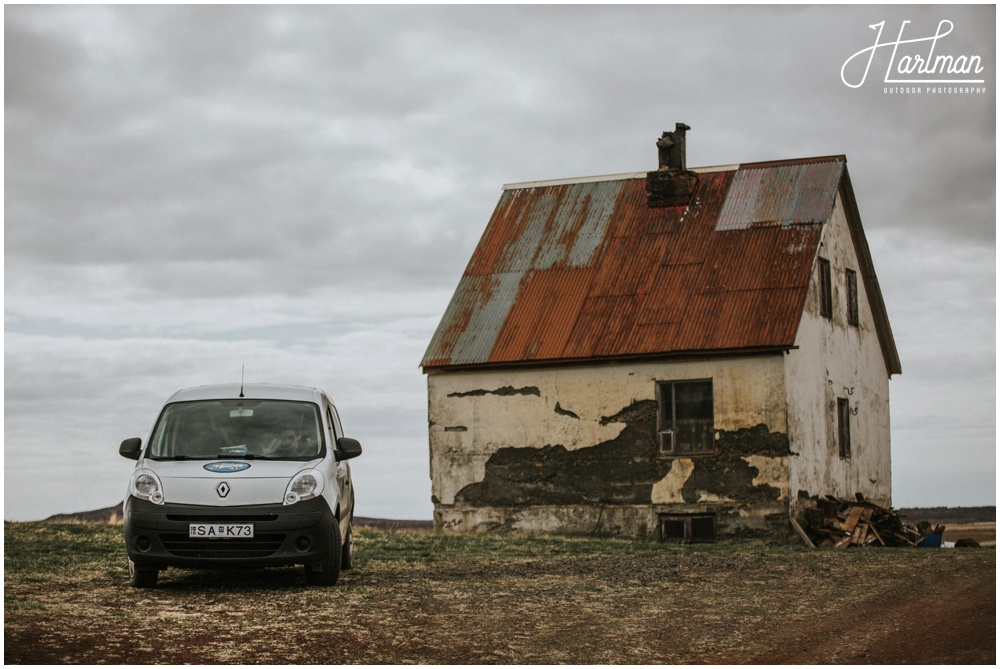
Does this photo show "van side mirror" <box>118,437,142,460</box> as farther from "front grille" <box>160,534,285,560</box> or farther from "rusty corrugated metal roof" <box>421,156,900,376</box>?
"rusty corrugated metal roof" <box>421,156,900,376</box>

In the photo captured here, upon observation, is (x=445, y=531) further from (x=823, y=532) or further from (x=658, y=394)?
(x=823, y=532)

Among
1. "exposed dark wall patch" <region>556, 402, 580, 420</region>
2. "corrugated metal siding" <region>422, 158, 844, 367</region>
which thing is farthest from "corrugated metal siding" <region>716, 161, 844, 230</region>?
"exposed dark wall patch" <region>556, 402, 580, 420</region>

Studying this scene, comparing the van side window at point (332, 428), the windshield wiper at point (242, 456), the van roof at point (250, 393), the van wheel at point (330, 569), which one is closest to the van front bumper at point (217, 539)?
the van wheel at point (330, 569)

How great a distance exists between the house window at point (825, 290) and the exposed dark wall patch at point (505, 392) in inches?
224

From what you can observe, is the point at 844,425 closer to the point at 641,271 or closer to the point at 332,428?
the point at 641,271

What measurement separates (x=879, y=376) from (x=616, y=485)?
28.1 ft

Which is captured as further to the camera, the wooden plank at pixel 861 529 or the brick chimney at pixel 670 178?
the brick chimney at pixel 670 178

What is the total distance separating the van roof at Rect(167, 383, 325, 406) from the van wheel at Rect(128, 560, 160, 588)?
1867mm

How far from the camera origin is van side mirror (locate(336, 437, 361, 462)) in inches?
520

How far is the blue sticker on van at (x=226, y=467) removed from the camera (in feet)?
40.5

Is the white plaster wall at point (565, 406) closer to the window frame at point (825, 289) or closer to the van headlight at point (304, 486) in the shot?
the window frame at point (825, 289)

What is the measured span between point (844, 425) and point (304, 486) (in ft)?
51.8

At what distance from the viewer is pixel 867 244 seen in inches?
1068

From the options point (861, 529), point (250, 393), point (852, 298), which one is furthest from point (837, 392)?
point (250, 393)
